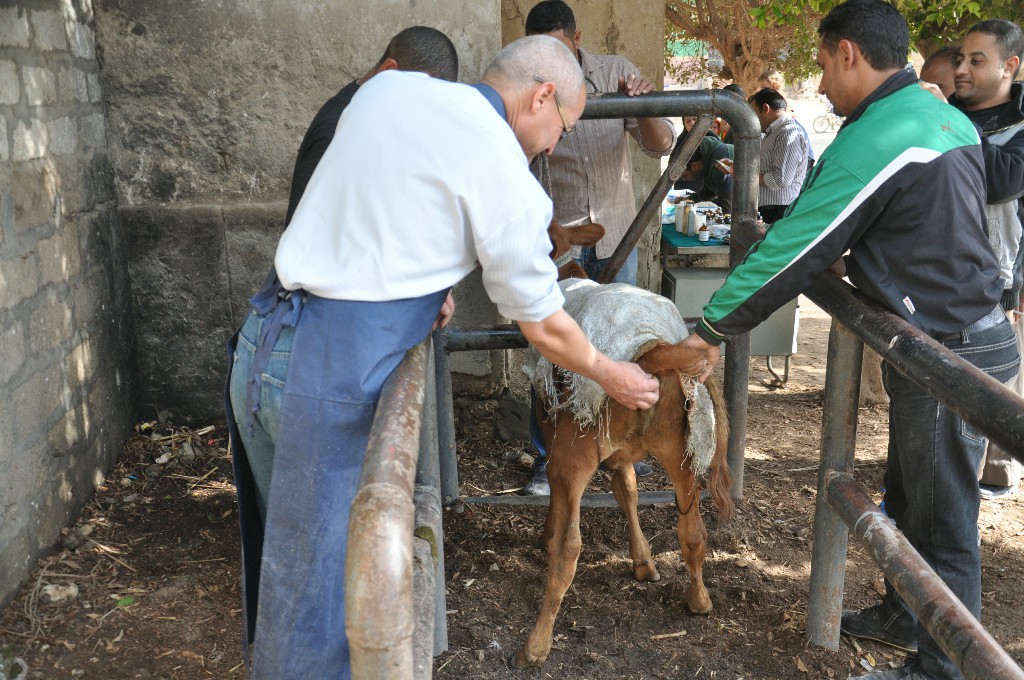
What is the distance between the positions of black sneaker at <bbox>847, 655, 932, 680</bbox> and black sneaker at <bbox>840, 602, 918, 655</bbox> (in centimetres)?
21

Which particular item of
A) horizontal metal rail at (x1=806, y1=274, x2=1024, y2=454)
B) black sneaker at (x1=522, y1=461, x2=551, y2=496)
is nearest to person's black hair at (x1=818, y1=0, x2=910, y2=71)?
horizontal metal rail at (x1=806, y1=274, x2=1024, y2=454)

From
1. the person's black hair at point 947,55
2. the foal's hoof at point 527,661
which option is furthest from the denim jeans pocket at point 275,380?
the person's black hair at point 947,55

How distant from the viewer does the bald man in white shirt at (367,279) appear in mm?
1747

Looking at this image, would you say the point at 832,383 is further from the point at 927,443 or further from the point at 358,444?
the point at 358,444

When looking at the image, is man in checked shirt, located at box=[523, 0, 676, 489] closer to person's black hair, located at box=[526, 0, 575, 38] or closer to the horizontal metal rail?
person's black hair, located at box=[526, 0, 575, 38]

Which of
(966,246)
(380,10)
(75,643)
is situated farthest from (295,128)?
(966,246)

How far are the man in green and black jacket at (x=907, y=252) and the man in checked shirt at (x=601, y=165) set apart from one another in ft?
5.15

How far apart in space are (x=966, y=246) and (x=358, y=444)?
168cm

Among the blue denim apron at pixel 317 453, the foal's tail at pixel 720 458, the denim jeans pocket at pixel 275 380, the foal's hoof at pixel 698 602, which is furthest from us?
the foal's hoof at pixel 698 602

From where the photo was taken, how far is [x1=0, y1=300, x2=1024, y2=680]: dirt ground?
293 cm

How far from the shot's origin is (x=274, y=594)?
194 cm

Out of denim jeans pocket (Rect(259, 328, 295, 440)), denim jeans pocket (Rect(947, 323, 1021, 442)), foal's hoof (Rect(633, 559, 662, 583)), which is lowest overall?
foal's hoof (Rect(633, 559, 662, 583))

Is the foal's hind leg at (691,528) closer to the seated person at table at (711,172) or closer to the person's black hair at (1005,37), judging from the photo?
the person's black hair at (1005,37)

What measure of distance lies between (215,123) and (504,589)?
2.64 meters
